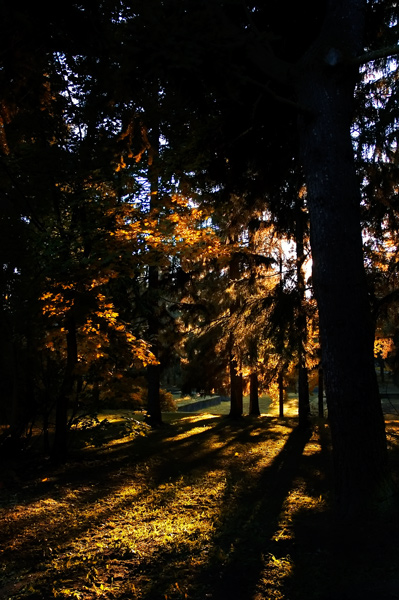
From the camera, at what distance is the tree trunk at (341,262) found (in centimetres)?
439

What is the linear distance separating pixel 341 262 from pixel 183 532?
3557 mm

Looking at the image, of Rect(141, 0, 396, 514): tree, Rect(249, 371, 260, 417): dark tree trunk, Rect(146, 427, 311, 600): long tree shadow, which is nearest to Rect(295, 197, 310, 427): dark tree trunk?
Rect(146, 427, 311, 600): long tree shadow

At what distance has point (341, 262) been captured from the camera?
15.2 ft

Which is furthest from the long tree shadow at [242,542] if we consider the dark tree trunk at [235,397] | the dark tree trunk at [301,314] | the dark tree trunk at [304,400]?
the dark tree trunk at [235,397]

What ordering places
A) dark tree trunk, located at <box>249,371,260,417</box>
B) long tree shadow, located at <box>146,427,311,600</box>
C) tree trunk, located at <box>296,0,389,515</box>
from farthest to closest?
dark tree trunk, located at <box>249,371,260,417</box>, tree trunk, located at <box>296,0,389,515</box>, long tree shadow, located at <box>146,427,311,600</box>

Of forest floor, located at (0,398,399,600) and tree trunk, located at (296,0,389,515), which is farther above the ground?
tree trunk, located at (296,0,389,515)

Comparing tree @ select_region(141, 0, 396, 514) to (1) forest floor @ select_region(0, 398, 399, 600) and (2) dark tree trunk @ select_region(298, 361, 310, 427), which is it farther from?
(2) dark tree trunk @ select_region(298, 361, 310, 427)

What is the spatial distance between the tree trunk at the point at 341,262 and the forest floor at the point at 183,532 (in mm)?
611

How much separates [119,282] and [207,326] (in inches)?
329

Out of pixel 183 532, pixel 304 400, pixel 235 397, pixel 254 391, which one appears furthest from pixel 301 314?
pixel 254 391

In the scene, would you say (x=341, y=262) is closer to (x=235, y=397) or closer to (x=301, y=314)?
(x=301, y=314)

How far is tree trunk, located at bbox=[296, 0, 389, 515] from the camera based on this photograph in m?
4.39

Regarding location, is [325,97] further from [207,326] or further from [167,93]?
[207,326]

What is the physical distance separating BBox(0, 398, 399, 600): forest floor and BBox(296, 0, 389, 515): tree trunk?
61 centimetres
